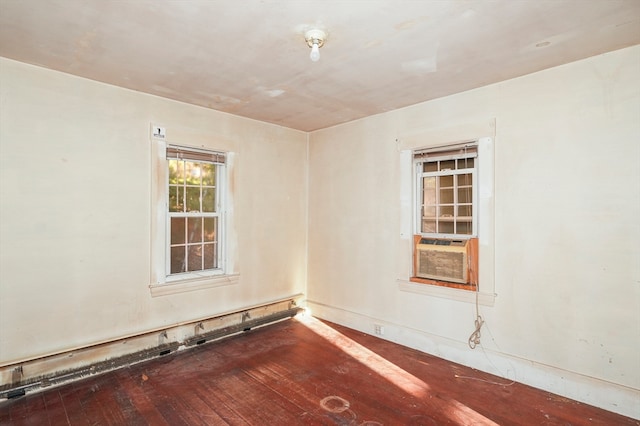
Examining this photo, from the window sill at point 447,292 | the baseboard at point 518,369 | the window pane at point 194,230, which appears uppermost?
the window pane at point 194,230

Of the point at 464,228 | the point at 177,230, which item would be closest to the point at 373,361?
the point at 464,228

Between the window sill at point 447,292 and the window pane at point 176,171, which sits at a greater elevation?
the window pane at point 176,171

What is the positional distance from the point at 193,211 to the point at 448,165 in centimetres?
315

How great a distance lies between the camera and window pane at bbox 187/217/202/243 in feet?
13.4

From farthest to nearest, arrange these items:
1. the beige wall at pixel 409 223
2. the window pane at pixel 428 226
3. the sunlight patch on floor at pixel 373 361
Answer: the window pane at pixel 428 226 → the sunlight patch on floor at pixel 373 361 → the beige wall at pixel 409 223

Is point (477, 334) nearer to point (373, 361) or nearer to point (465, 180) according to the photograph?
point (373, 361)

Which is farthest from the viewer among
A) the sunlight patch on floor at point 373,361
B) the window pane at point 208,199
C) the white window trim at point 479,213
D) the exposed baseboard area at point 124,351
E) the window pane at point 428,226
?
the window pane at point 208,199

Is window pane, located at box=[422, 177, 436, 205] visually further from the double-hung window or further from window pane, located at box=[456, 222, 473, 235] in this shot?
window pane, located at box=[456, 222, 473, 235]

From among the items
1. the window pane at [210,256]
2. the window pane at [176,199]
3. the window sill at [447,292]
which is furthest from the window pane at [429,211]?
the window pane at [176,199]

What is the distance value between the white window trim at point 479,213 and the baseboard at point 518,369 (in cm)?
52

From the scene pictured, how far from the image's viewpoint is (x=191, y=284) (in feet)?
13.1

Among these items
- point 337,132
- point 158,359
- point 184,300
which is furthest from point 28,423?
point 337,132

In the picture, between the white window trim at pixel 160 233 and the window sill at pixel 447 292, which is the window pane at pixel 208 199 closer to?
the white window trim at pixel 160 233

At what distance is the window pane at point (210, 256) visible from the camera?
4.27 metres
